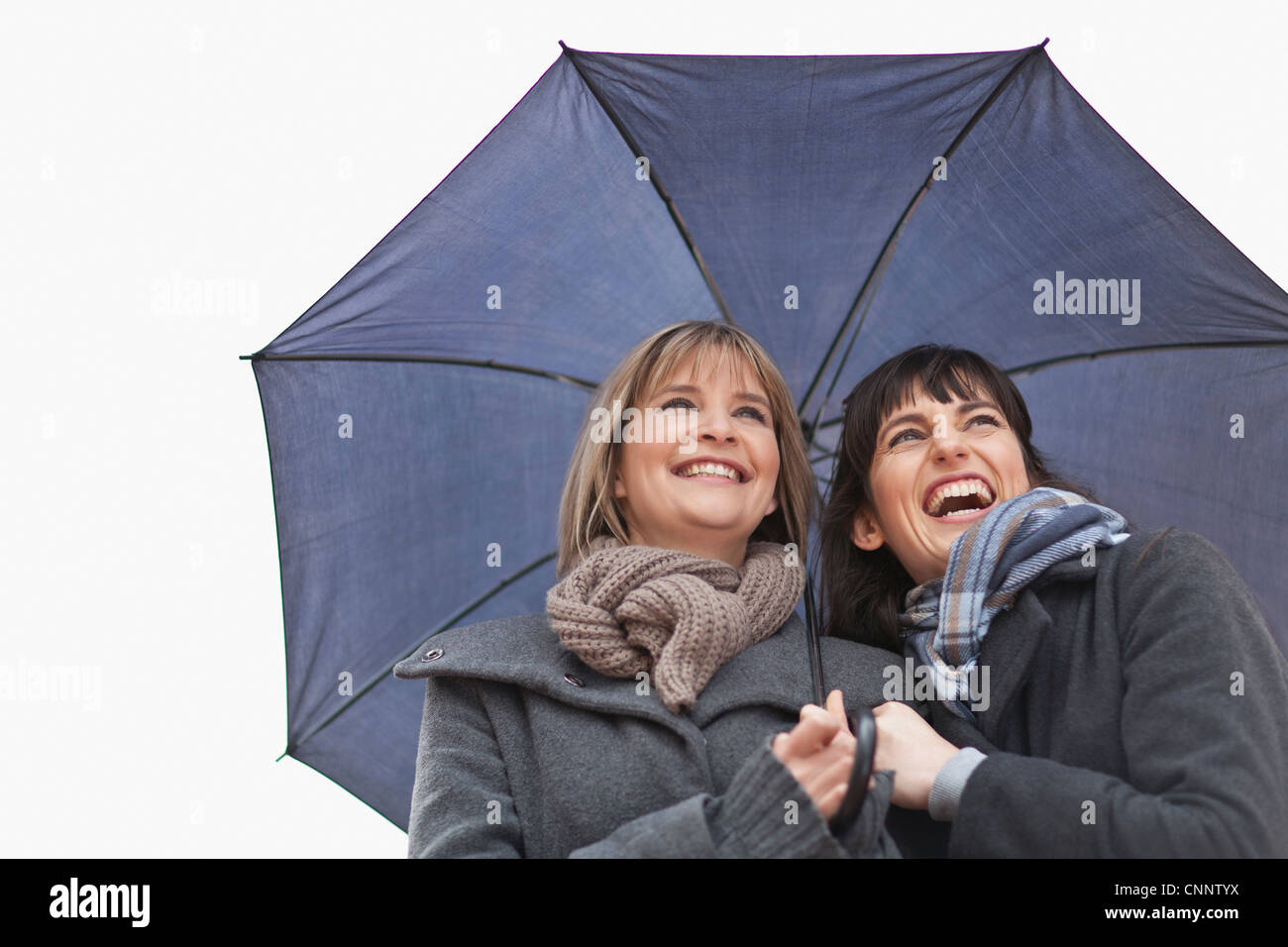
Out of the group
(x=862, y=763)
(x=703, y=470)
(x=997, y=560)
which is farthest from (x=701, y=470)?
(x=862, y=763)

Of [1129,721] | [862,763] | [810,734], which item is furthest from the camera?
[1129,721]

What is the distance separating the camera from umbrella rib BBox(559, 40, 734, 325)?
10.8 ft

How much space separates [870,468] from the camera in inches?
128

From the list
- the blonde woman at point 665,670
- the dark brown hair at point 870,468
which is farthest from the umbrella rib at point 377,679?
the dark brown hair at point 870,468

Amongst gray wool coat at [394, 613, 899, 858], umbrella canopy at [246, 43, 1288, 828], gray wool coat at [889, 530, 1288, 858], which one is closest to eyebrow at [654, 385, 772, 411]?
umbrella canopy at [246, 43, 1288, 828]

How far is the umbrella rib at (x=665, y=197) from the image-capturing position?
3.29 meters

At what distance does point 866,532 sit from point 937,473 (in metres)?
0.39

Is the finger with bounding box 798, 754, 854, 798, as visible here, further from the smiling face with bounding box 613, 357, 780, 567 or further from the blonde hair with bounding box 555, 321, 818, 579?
the blonde hair with bounding box 555, 321, 818, 579

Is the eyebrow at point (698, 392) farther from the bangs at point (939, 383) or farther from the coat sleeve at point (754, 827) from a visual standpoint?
the coat sleeve at point (754, 827)

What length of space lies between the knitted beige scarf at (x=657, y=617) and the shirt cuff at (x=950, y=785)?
1.80 feet

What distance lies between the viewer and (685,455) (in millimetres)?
3047

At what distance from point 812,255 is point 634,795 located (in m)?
1.69

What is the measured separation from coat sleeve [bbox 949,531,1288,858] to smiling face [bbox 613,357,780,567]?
89 centimetres

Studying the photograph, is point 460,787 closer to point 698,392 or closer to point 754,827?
point 754,827
